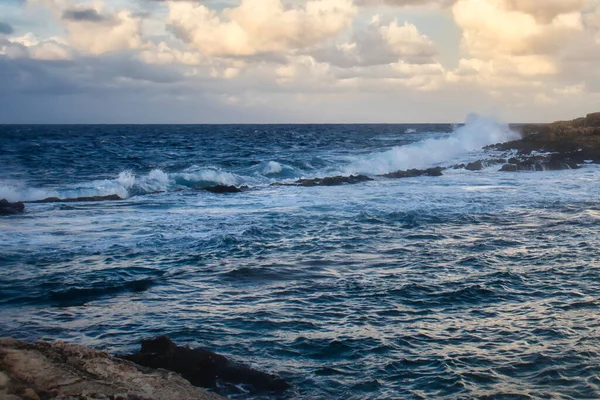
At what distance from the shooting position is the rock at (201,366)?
246 inches

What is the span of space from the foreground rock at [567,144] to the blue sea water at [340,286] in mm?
15167

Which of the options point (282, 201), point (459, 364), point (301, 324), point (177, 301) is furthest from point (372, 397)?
point (282, 201)

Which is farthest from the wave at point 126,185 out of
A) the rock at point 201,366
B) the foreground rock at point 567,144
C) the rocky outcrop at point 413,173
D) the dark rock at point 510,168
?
the rock at point 201,366

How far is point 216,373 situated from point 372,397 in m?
1.64

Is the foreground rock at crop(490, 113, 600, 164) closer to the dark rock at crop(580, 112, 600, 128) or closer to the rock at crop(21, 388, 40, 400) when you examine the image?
the dark rock at crop(580, 112, 600, 128)

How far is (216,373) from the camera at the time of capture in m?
6.37

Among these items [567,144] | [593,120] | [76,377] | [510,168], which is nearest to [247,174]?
[510,168]

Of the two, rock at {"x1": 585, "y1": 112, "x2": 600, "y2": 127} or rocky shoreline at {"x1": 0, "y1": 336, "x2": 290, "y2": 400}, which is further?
rock at {"x1": 585, "y1": 112, "x2": 600, "y2": 127}

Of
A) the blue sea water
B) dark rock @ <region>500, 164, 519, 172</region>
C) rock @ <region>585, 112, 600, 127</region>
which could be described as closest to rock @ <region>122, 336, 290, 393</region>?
the blue sea water

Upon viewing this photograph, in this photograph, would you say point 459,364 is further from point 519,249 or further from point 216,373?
point 519,249

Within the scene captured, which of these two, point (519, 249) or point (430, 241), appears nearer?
point (519, 249)

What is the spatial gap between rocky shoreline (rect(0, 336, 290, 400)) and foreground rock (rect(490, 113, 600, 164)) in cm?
3096

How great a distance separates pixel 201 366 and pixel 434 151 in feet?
139

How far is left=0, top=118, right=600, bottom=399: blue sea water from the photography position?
686 cm
